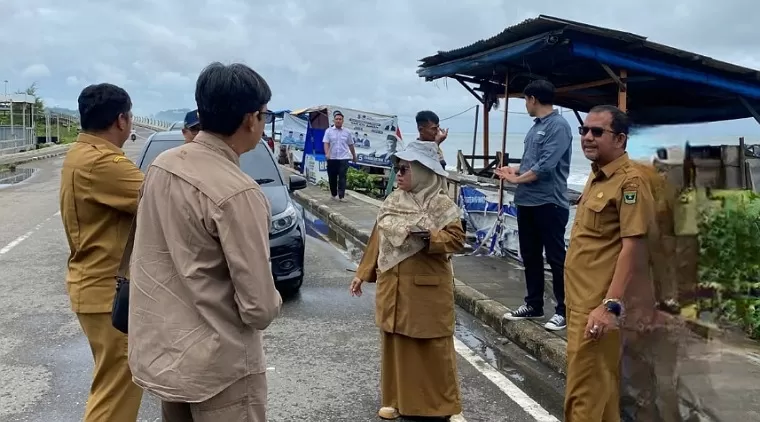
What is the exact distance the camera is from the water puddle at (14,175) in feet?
62.5

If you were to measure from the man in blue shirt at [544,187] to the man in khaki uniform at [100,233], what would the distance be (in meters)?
2.91

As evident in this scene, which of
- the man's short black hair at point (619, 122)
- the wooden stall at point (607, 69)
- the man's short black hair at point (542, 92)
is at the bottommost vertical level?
the man's short black hair at point (619, 122)

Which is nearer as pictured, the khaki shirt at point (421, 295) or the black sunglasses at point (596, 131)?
the black sunglasses at point (596, 131)

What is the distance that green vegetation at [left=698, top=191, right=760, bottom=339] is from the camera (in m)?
2.58

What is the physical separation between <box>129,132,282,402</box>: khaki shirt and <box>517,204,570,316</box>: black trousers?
359 cm

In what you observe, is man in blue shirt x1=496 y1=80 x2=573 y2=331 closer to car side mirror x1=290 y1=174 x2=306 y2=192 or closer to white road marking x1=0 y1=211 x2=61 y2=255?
car side mirror x1=290 y1=174 x2=306 y2=192

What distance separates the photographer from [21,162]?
2752 cm

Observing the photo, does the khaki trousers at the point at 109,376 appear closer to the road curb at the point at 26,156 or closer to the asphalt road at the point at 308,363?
the asphalt road at the point at 308,363

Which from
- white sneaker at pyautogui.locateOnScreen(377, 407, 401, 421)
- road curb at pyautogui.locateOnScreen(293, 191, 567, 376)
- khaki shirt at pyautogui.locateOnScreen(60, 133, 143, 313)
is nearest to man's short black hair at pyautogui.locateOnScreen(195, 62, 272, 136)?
khaki shirt at pyautogui.locateOnScreen(60, 133, 143, 313)

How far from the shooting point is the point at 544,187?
5172 mm

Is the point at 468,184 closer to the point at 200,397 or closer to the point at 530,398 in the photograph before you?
the point at 530,398

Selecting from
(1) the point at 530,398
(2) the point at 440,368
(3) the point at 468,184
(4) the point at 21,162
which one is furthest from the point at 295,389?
(4) the point at 21,162

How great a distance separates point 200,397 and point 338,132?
12.0 m

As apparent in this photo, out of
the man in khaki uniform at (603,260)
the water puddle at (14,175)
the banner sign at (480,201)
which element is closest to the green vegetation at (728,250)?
the man in khaki uniform at (603,260)
